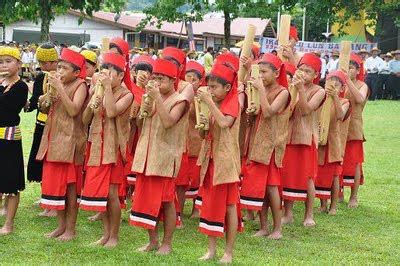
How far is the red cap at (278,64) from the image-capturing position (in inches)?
335

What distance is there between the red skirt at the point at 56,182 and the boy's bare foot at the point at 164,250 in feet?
3.83

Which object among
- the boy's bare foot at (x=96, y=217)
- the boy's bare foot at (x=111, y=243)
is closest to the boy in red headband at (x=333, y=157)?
the boy's bare foot at (x=96, y=217)

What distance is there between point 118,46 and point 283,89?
187 cm

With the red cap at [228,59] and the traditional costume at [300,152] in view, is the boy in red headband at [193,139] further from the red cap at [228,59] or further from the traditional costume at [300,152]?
the traditional costume at [300,152]

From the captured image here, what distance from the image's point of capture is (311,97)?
9227mm

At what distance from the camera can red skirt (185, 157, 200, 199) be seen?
9.56 meters

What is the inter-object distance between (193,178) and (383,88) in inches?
953

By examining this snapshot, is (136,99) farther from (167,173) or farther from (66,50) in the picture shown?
(167,173)

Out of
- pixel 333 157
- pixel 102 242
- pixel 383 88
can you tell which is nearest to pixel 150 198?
pixel 102 242

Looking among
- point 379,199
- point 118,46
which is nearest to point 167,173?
point 118,46

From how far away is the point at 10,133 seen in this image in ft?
26.9

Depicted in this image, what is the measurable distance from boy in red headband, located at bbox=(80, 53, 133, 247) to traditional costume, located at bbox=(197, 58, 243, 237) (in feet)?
2.89

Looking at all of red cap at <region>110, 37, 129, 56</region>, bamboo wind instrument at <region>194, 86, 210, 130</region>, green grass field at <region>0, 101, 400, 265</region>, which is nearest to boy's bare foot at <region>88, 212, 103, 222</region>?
green grass field at <region>0, 101, 400, 265</region>

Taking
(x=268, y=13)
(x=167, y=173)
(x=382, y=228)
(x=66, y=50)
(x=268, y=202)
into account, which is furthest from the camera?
(x=268, y=13)
